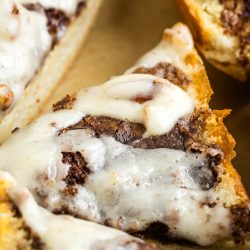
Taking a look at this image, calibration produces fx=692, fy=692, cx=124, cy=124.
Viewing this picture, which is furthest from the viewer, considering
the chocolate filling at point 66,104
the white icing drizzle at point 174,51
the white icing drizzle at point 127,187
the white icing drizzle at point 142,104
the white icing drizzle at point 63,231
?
the white icing drizzle at point 174,51

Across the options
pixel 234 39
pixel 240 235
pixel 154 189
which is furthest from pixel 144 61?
pixel 240 235

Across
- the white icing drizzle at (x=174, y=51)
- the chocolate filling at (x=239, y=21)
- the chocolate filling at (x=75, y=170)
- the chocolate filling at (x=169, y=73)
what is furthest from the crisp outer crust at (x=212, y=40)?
the chocolate filling at (x=75, y=170)

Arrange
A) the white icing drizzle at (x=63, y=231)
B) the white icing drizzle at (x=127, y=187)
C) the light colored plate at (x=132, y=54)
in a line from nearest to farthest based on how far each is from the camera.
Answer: the white icing drizzle at (x=63, y=231) < the white icing drizzle at (x=127, y=187) < the light colored plate at (x=132, y=54)

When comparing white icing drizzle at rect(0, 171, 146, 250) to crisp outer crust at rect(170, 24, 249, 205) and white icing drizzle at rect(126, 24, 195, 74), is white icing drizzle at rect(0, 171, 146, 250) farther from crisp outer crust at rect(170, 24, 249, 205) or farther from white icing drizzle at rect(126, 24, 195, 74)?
white icing drizzle at rect(126, 24, 195, 74)

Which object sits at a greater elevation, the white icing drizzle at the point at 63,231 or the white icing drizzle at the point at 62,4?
the white icing drizzle at the point at 62,4

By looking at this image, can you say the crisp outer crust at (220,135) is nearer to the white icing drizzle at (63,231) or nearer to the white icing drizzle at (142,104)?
the white icing drizzle at (142,104)

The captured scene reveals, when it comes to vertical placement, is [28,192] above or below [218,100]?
above

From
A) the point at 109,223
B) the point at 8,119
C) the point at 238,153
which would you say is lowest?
the point at 238,153

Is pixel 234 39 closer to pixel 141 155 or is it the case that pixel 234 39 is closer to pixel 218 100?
pixel 218 100
